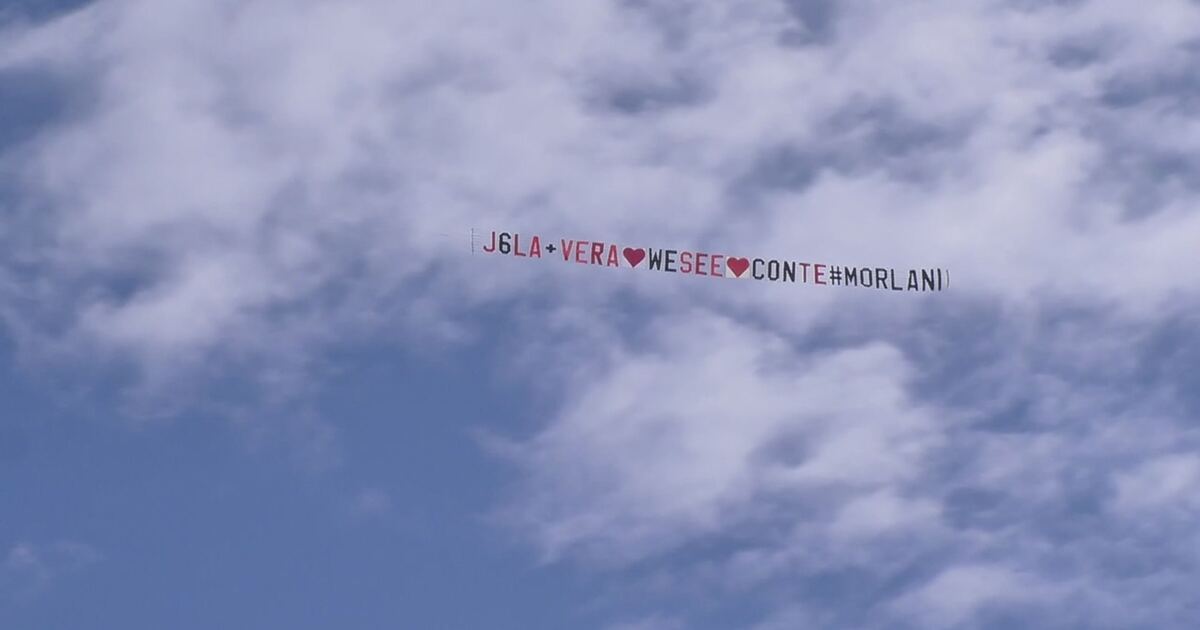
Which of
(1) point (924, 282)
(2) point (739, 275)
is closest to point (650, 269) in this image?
(2) point (739, 275)

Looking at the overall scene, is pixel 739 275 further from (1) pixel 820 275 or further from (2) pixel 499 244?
(2) pixel 499 244

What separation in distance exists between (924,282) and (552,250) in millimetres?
18770

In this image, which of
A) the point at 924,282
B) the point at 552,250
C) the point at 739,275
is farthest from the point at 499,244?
the point at 924,282

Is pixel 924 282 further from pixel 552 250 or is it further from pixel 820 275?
pixel 552 250

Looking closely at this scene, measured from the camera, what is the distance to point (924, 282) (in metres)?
101

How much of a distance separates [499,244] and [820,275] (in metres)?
15.8

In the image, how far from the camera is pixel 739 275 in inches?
3866

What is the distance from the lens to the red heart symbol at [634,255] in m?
97.8

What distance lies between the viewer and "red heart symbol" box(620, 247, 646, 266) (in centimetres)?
9775

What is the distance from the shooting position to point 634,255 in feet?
322

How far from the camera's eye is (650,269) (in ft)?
323

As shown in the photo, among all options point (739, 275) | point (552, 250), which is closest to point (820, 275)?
point (739, 275)

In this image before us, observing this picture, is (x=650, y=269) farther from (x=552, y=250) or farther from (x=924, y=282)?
(x=924, y=282)

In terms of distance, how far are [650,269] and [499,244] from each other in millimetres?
7505
